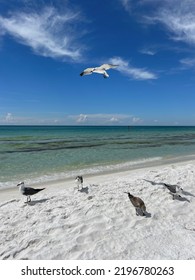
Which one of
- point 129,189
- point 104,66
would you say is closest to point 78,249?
point 129,189

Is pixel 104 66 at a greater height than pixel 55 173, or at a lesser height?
greater

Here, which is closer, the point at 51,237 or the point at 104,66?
the point at 51,237

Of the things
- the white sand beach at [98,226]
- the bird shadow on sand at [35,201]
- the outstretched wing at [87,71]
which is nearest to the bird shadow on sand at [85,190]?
the white sand beach at [98,226]

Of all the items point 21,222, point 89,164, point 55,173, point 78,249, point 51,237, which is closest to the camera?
point 78,249

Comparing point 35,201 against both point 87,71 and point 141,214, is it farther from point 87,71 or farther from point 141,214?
point 87,71

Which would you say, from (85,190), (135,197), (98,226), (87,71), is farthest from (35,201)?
(87,71)

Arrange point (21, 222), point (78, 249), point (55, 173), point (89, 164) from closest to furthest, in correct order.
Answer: point (78, 249) < point (21, 222) < point (55, 173) < point (89, 164)

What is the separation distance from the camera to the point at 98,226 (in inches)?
264

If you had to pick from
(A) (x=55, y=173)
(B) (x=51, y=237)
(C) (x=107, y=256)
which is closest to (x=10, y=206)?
(B) (x=51, y=237)

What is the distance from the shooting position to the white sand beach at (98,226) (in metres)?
5.64
